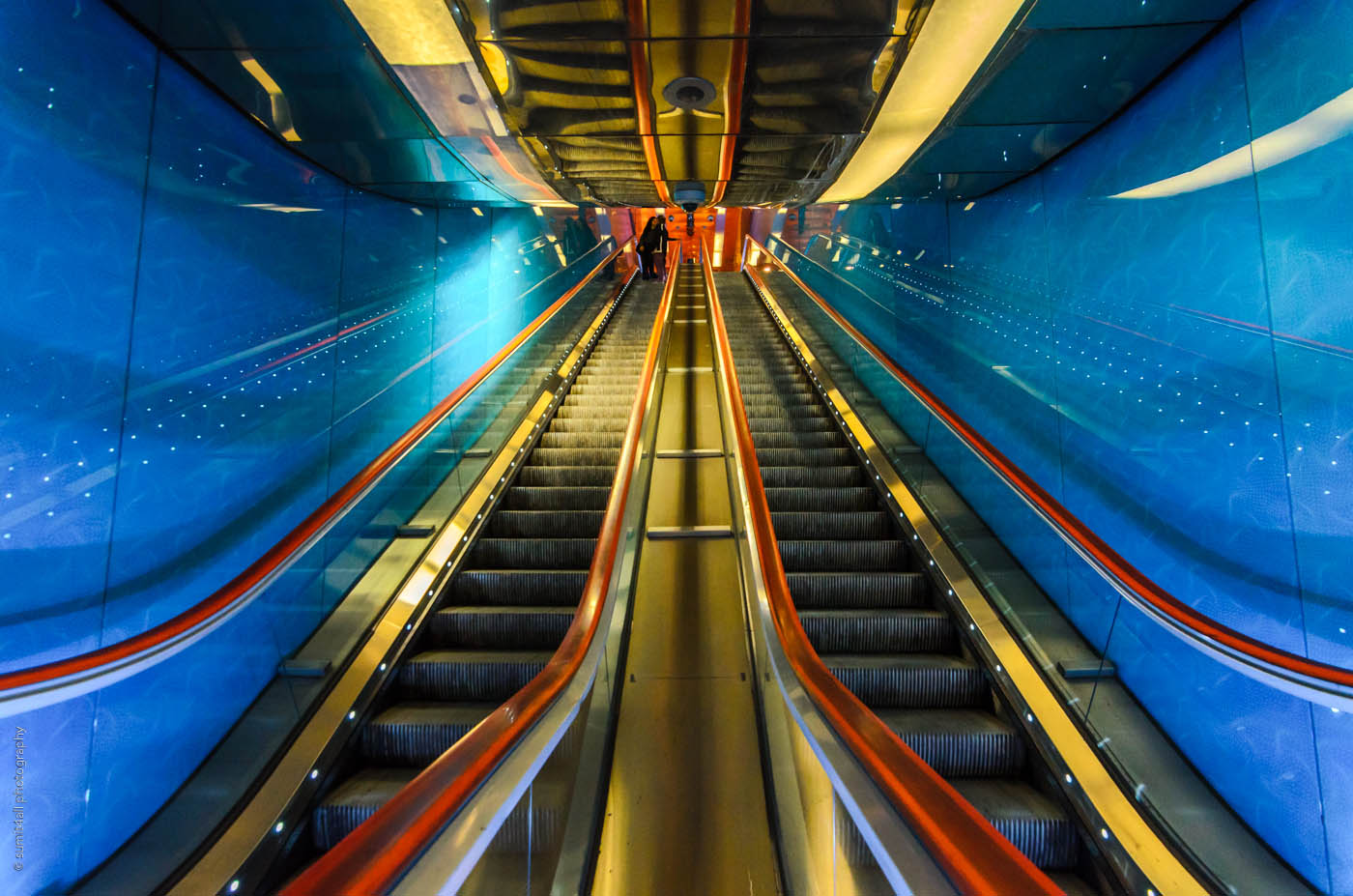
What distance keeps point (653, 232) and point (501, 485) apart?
9040 millimetres

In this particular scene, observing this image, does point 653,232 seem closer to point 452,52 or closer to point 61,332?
point 452,52

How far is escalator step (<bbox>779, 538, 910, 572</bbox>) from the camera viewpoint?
3.56 metres

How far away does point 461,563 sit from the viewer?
352cm

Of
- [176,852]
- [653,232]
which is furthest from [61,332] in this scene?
[653,232]

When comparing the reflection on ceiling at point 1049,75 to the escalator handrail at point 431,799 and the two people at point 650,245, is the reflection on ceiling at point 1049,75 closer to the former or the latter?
the escalator handrail at point 431,799

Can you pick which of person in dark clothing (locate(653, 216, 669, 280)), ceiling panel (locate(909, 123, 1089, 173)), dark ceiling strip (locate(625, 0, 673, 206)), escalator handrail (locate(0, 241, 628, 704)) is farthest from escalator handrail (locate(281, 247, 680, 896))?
person in dark clothing (locate(653, 216, 669, 280))

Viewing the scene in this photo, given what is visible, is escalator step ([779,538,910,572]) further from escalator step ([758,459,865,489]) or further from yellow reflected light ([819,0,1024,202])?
yellow reflected light ([819,0,1024,202])

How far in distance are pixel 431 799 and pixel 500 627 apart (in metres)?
1.98

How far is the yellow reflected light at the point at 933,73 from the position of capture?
104 inches

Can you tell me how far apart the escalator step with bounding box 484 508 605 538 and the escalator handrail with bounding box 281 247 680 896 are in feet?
5.71

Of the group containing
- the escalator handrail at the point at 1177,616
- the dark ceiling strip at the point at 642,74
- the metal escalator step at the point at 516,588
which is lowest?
the metal escalator step at the point at 516,588

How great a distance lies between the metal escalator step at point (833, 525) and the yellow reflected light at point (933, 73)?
2.26m

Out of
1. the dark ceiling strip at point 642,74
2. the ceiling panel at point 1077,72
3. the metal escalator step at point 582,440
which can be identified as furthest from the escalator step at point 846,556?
the dark ceiling strip at point 642,74

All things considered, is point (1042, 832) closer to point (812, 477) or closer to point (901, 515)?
point (901, 515)
